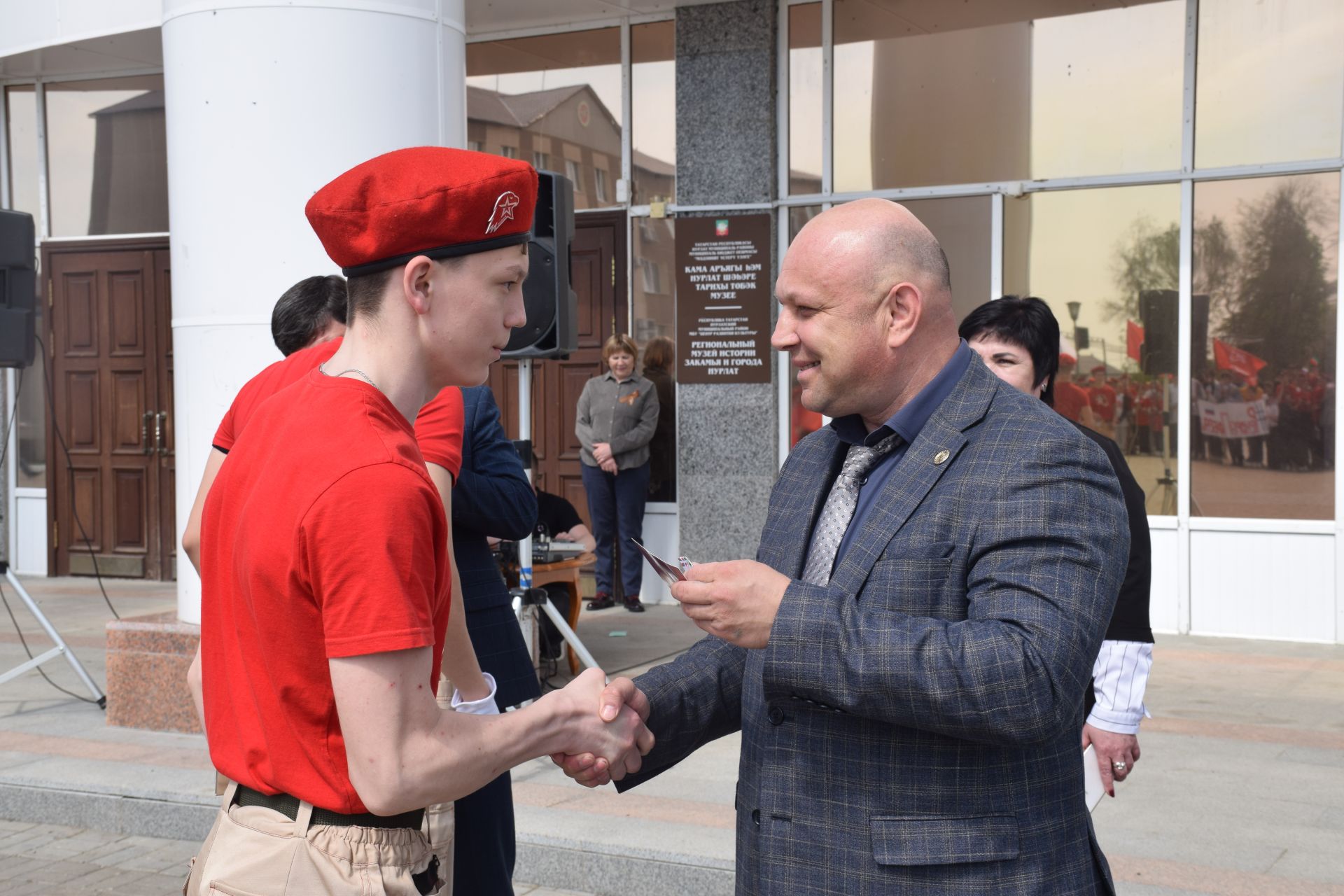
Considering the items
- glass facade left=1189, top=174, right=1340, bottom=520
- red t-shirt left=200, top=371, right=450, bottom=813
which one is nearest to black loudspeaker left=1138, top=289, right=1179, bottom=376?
glass facade left=1189, top=174, right=1340, bottom=520

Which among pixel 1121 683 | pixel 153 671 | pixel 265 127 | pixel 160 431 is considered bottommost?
pixel 153 671

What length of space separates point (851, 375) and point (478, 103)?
9.10m

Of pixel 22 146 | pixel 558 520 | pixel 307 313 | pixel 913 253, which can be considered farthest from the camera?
pixel 22 146

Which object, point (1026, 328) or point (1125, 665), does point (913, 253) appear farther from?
point (1125, 665)

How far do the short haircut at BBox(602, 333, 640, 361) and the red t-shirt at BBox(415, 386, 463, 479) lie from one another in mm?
6435

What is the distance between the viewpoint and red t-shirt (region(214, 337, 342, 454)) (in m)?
3.07

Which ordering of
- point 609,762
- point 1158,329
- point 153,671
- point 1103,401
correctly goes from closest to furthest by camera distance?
point 609,762
point 153,671
point 1158,329
point 1103,401

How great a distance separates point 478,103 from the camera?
10617mm

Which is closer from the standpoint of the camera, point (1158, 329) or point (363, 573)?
point (363, 573)

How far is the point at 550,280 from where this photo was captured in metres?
5.82

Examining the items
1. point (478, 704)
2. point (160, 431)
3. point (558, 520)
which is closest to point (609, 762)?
point (478, 704)

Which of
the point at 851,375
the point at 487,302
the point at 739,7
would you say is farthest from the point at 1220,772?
the point at 739,7

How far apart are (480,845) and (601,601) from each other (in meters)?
6.83

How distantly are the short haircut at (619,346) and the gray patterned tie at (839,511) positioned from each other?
→ 754 centimetres
